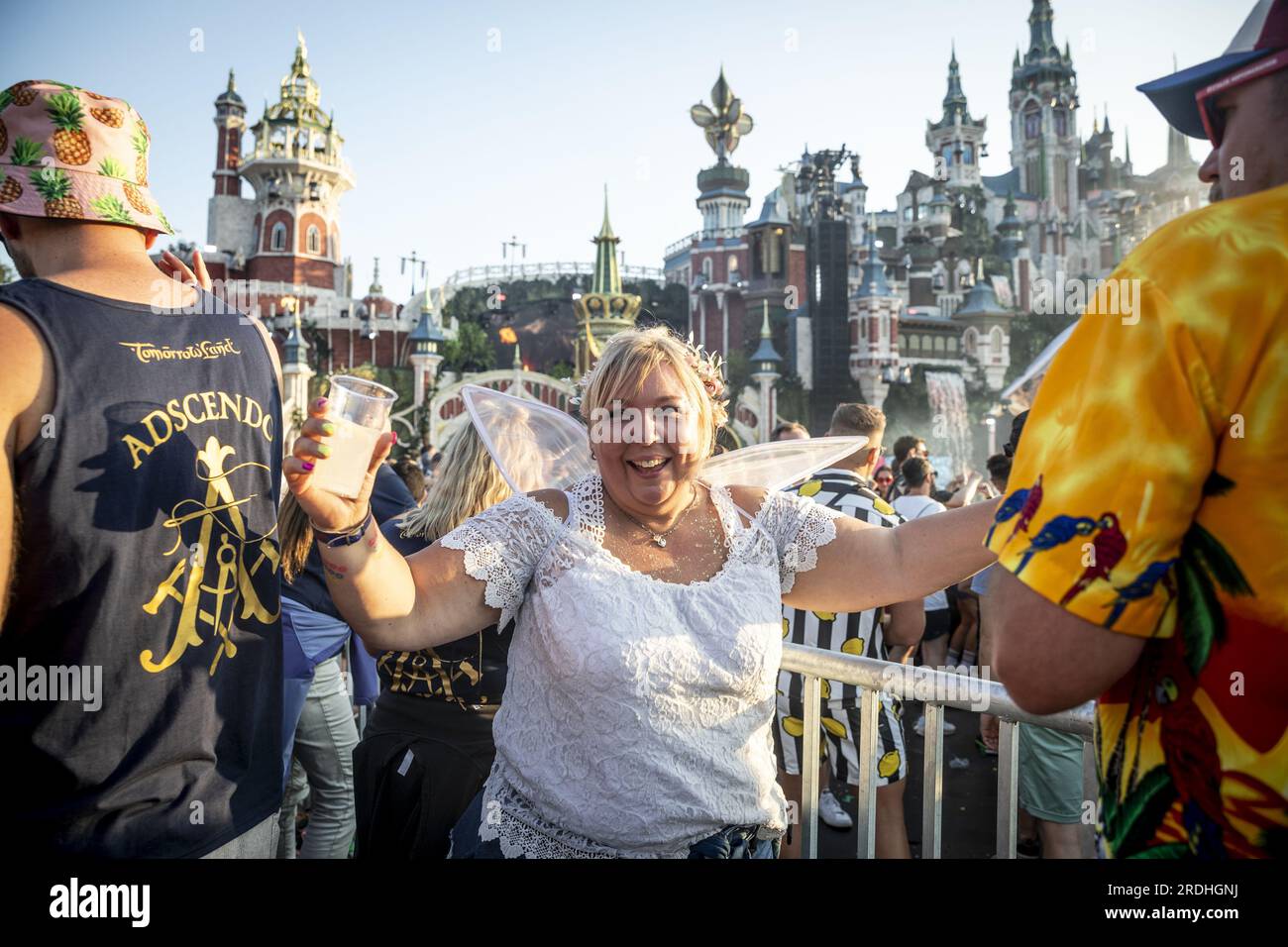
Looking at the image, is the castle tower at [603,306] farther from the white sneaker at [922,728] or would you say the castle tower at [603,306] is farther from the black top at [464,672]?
the black top at [464,672]

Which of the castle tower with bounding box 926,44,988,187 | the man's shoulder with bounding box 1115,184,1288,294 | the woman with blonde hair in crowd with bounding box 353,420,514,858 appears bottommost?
the woman with blonde hair in crowd with bounding box 353,420,514,858

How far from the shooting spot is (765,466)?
238 cm

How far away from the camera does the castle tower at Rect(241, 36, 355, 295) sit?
44.7 meters

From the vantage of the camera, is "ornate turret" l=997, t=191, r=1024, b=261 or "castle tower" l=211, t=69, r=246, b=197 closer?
"castle tower" l=211, t=69, r=246, b=197

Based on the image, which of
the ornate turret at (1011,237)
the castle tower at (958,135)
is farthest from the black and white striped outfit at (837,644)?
the castle tower at (958,135)

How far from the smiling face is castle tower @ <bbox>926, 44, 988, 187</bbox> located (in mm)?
69099

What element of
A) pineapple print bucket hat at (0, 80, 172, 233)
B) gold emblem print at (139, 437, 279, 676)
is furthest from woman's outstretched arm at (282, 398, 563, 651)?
pineapple print bucket hat at (0, 80, 172, 233)

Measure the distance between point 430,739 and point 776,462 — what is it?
4.52 feet

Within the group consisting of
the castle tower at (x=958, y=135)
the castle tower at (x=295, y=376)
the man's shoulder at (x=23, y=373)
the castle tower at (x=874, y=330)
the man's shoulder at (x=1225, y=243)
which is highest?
the castle tower at (x=958, y=135)

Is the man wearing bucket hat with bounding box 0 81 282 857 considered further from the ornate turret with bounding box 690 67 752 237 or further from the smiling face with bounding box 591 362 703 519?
the ornate turret with bounding box 690 67 752 237

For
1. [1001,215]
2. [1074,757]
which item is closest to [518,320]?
[1001,215]

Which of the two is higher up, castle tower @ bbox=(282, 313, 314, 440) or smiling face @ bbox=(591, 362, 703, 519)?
castle tower @ bbox=(282, 313, 314, 440)

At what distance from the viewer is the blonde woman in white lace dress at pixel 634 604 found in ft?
5.45

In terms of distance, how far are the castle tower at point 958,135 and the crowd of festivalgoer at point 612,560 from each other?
227 feet
